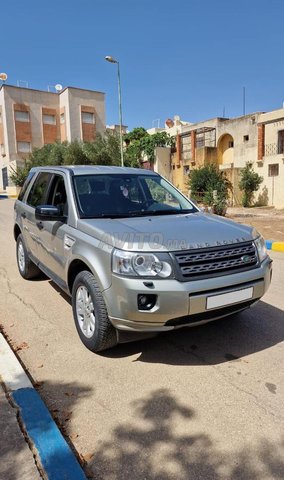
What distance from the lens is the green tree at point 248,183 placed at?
81.8 feet

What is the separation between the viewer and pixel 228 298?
10.5 feet

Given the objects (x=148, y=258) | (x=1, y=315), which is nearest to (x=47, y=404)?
(x=148, y=258)

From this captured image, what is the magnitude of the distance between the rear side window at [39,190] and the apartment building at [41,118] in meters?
40.3

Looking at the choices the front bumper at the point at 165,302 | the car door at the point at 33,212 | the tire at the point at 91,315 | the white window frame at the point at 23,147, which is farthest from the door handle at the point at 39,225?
the white window frame at the point at 23,147

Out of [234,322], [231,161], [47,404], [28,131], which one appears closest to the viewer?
[47,404]

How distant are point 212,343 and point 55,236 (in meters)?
2.10

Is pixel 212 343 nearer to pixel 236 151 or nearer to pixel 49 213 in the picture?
pixel 49 213

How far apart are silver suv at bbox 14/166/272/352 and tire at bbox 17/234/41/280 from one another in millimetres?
1330

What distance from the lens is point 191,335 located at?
3.94 m

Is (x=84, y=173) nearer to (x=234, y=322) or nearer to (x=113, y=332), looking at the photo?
(x=113, y=332)

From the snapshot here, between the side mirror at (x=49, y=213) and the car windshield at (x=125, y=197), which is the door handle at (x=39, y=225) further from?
the car windshield at (x=125, y=197)

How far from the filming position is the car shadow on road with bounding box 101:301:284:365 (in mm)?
3480

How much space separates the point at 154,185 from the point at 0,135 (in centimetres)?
4764

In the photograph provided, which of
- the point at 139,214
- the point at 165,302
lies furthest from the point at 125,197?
the point at 165,302
